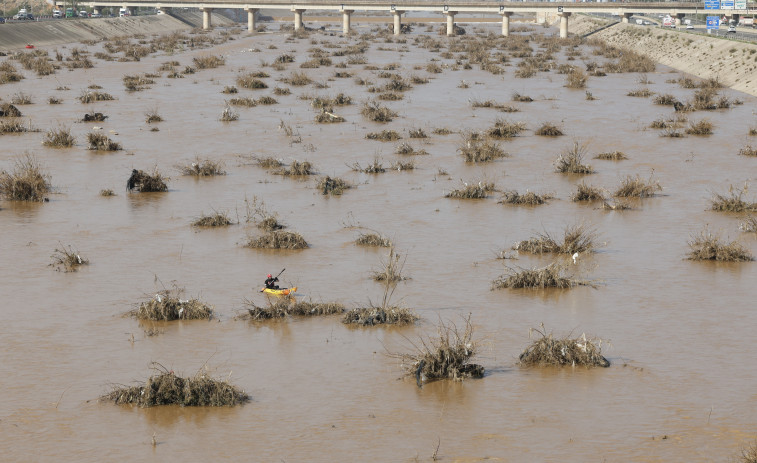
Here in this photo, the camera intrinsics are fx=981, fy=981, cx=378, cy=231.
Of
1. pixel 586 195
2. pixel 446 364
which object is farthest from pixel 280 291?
pixel 586 195

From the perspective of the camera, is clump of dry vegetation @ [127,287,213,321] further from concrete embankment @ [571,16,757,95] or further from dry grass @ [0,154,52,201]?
concrete embankment @ [571,16,757,95]

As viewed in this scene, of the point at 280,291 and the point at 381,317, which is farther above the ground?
the point at 280,291

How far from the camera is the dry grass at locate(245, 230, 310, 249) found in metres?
18.2

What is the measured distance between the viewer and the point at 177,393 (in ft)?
36.0

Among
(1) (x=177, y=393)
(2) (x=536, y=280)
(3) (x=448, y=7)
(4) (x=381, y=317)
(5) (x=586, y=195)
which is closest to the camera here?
(1) (x=177, y=393)

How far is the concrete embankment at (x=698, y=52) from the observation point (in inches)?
2104

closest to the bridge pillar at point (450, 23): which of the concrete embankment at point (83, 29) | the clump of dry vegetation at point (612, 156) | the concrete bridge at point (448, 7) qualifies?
the concrete bridge at point (448, 7)

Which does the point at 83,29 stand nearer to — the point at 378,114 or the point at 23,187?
the point at 378,114

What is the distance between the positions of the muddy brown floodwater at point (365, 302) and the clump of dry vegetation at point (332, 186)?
1.22 feet

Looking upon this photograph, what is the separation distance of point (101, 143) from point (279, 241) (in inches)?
523

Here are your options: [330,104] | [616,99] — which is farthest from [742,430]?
[616,99]

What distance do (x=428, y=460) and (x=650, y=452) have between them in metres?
2.28

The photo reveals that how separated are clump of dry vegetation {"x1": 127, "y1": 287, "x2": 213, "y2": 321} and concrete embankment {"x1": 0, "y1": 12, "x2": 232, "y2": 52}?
66997mm

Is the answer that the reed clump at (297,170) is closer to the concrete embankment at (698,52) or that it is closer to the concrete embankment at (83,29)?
the concrete embankment at (698,52)
